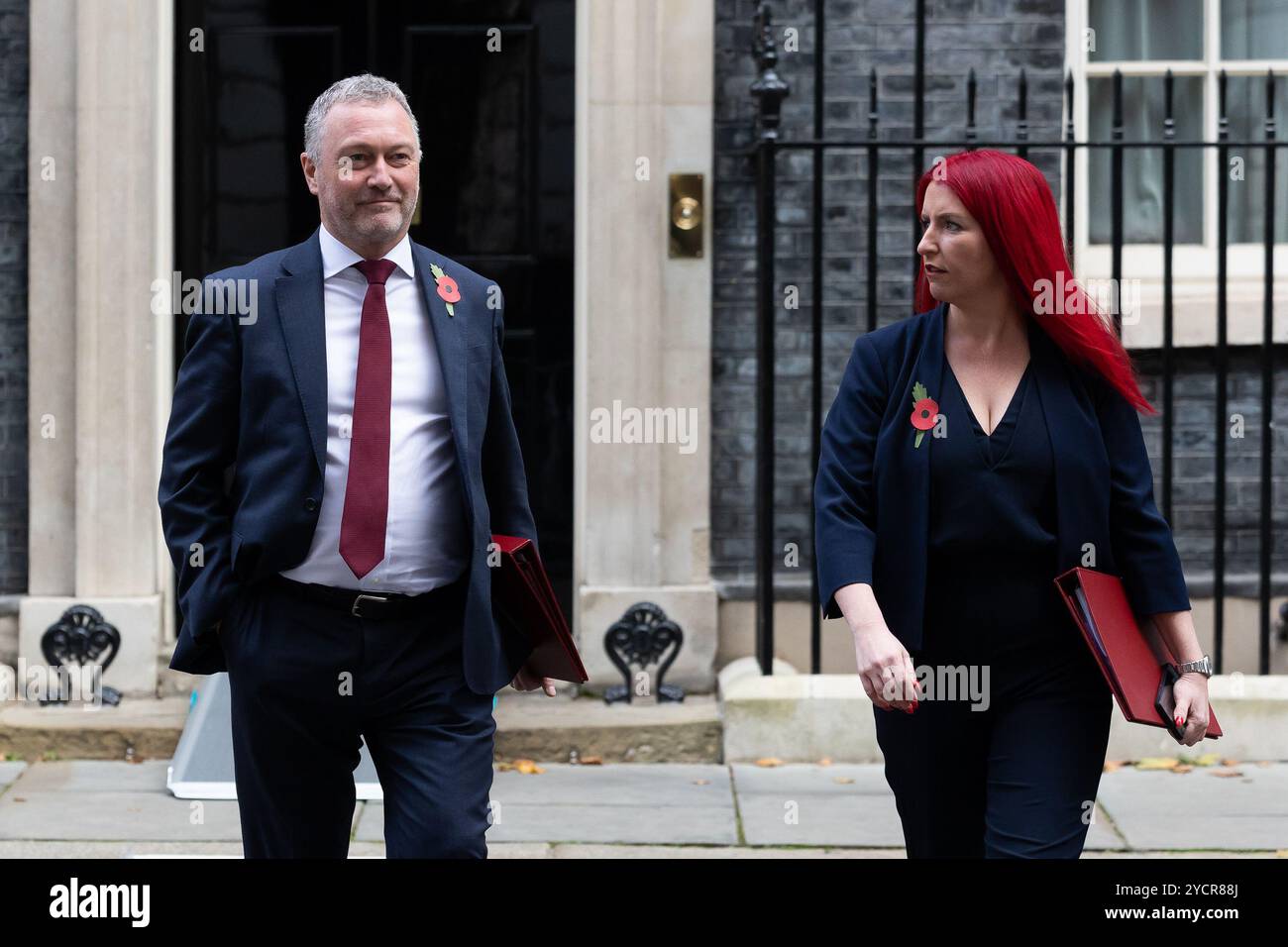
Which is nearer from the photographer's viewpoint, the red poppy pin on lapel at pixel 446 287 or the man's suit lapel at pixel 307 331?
the man's suit lapel at pixel 307 331

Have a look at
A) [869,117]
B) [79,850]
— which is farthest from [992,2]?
[79,850]

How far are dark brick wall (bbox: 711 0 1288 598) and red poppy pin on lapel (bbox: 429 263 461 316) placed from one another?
3558 mm

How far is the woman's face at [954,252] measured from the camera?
3.37m

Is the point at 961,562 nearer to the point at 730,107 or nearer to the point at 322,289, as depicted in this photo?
the point at 322,289

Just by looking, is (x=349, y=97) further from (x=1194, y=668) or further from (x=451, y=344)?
(x=1194, y=668)

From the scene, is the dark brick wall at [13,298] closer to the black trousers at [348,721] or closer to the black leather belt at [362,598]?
the black trousers at [348,721]

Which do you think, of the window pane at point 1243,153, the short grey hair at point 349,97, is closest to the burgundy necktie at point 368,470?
the short grey hair at point 349,97

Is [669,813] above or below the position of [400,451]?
below

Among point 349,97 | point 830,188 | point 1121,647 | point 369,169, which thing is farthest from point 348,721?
point 830,188

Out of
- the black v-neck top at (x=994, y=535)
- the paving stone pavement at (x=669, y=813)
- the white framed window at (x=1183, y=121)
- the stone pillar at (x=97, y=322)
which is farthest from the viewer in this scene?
the white framed window at (x=1183, y=121)

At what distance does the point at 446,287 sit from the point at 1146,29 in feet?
15.6

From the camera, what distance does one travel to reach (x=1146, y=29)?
287 inches

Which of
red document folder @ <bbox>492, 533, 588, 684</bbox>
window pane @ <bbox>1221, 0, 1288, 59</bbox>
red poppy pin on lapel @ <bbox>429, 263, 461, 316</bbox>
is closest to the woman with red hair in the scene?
red document folder @ <bbox>492, 533, 588, 684</bbox>

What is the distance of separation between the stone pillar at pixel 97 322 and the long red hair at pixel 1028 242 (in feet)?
13.5
